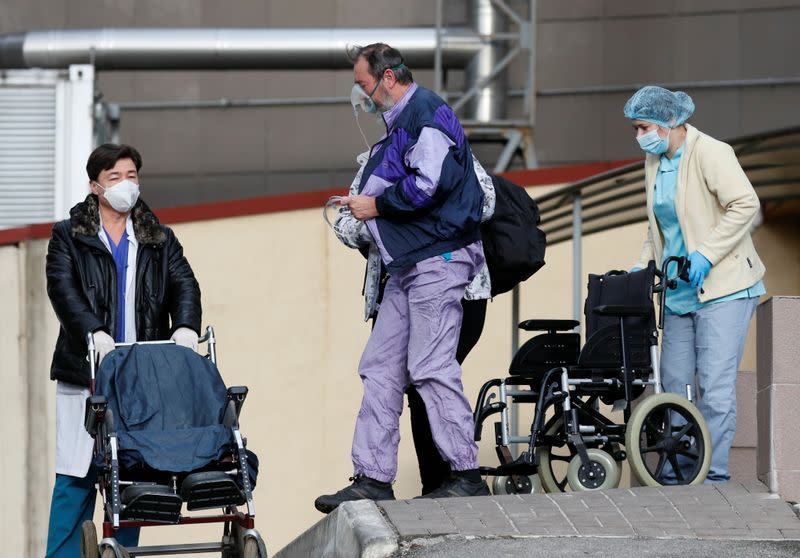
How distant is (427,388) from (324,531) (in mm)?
632

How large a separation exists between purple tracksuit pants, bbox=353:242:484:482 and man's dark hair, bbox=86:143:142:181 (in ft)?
3.65

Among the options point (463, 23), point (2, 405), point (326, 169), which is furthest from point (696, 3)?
point (2, 405)

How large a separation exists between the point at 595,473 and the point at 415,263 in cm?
125

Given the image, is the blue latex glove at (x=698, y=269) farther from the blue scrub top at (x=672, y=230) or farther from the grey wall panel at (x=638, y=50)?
the grey wall panel at (x=638, y=50)

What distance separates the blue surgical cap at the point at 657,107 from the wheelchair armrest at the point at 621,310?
0.72 metres

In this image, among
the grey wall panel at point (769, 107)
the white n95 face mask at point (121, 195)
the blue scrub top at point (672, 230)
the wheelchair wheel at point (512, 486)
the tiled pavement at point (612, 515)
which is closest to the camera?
the tiled pavement at point (612, 515)

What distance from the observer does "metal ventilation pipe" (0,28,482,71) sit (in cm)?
1291

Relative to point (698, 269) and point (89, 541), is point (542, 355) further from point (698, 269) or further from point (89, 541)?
point (89, 541)

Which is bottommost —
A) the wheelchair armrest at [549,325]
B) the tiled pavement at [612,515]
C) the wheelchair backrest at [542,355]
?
the tiled pavement at [612,515]

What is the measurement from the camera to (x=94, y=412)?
5.48 m

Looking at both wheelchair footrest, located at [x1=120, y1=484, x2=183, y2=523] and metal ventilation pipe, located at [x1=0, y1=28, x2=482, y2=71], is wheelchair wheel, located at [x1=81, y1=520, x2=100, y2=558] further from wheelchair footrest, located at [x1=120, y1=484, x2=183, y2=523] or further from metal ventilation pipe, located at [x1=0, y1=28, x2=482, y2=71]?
metal ventilation pipe, located at [x1=0, y1=28, x2=482, y2=71]

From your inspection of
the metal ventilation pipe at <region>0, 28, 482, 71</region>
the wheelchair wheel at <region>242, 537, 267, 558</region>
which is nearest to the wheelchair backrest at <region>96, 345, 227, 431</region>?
the wheelchair wheel at <region>242, 537, 267, 558</region>

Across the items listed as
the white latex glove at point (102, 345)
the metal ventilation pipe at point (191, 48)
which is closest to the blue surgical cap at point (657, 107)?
the white latex glove at point (102, 345)

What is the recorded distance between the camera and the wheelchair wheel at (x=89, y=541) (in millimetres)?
5434
